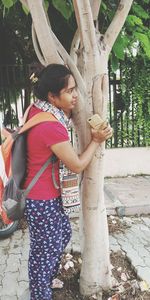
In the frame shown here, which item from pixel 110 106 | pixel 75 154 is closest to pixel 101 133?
pixel 75 154

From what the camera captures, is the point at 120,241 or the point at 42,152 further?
the point at 120,241

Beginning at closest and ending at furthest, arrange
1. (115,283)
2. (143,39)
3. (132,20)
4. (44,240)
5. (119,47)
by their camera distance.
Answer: (44,240)
(115,283)
(119,47)
(132,20)
(143,39)

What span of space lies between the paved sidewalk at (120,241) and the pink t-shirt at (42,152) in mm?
1196

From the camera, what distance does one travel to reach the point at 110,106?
6.43 metres

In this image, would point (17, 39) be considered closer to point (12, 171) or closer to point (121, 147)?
point (121, 147)

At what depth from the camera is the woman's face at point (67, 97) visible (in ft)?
8.51

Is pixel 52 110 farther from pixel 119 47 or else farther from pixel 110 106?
pixel 110 106

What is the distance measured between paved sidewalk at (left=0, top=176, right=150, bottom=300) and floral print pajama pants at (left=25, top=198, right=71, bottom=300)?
56 centimetres

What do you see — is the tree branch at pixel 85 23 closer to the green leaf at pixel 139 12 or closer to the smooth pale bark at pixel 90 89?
the smooth pale bark at pixel 90 89

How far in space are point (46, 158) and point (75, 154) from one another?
22cm

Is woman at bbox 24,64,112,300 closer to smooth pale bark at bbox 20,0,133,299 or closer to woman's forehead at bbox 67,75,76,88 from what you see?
woman's forehead at bbox 67,75,76,88

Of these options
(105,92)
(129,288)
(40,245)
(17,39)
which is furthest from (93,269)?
(17,39)

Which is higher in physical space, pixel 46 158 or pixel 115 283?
pixel 46 158

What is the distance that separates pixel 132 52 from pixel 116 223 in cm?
265
